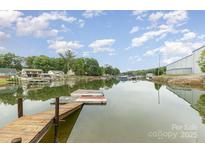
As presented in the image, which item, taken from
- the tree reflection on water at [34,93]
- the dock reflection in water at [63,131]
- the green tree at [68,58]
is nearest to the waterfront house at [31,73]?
the tree reflection on water at [34,93]

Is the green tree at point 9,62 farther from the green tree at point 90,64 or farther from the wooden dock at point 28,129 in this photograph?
the wooden dock at point 28,129

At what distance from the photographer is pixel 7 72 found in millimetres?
21078

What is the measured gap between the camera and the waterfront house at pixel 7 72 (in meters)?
21.0

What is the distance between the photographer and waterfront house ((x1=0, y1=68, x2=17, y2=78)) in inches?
828

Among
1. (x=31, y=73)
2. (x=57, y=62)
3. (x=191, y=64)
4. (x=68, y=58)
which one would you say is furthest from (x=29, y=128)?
(x=191, y=64)

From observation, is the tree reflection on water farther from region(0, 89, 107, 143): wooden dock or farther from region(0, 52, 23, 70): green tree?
region(0, 89, 107, 143): wooden dock

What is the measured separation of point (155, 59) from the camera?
40.2 feet

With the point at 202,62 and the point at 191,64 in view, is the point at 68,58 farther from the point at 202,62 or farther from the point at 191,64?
the point at 191,64

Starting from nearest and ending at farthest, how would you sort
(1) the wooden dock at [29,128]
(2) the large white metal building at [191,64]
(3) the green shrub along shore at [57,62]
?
1. (1) the wooden dock at [29,128]
2. (3) the green shrub along shore at [57,62]
3. (2) the large white metal building at [191,64]

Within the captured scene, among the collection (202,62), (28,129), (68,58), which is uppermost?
(202,62)

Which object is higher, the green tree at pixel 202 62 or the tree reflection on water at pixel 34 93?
the green tree at pixel 202 62

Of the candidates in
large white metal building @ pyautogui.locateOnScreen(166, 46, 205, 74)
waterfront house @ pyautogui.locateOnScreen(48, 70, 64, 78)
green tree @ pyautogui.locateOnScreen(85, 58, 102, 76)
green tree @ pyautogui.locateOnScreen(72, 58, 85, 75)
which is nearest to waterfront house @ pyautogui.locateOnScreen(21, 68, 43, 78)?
waterfront house @ pyautogui.locateOnScreen(48, 70, 64, 78)

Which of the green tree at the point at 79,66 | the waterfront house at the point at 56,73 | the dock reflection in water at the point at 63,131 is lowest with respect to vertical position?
the dock reflection in water at the point at 63,131
